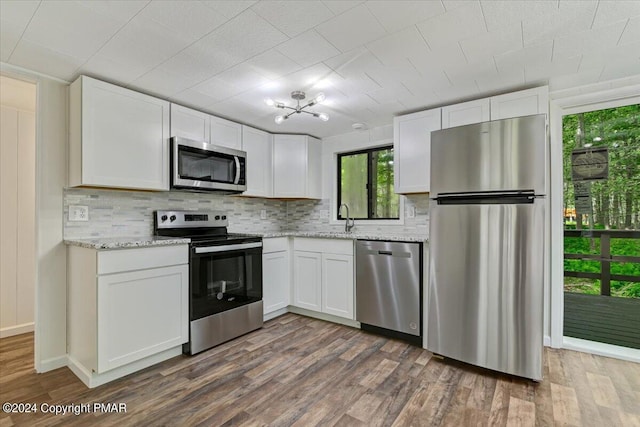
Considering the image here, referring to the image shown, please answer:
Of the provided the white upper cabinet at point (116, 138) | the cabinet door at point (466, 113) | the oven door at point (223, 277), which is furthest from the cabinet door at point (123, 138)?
the cabinet door at point (466, 113)

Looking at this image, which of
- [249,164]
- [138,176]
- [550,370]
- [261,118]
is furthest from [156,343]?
[550,370]

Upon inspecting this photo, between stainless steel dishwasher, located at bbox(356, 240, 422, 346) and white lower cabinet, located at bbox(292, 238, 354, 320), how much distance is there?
5.2 inches

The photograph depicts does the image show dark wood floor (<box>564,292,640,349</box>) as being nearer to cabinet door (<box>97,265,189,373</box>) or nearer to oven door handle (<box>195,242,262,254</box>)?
oven door handle (<box>195,242,262,254</box>)


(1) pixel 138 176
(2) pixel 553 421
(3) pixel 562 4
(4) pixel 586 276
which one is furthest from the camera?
(4) pixel 586 276

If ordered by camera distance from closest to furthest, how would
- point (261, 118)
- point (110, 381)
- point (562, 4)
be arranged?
point (562, 4) < point (110, 381) < point (261, 118)

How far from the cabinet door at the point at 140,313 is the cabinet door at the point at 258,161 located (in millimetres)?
1330

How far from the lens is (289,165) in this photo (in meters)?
3.78

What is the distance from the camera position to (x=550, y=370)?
2.26 metres

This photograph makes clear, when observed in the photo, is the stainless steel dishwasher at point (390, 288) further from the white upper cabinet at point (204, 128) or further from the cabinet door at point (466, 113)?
the white upper cabinet at point (204, 128)

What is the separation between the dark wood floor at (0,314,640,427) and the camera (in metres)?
1.73

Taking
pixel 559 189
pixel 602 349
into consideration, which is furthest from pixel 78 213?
pixel 602 349

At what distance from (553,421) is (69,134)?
372 cm

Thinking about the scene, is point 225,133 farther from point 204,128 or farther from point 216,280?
point 216,280

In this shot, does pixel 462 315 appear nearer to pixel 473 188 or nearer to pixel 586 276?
pixel 473 188
